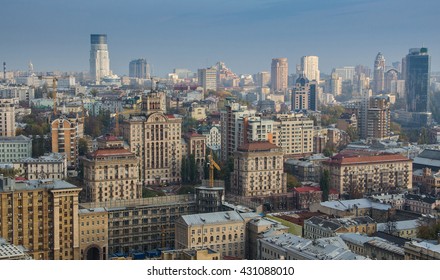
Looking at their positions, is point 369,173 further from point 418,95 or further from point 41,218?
point 41,218

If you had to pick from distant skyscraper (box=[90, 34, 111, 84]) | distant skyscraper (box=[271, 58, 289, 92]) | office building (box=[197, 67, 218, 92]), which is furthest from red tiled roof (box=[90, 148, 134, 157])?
distant skyscraper (box=[90, 34, 111, 84])

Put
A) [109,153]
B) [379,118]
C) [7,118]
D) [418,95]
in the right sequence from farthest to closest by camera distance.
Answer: [379,118] < [418,95] < [7,118] < [109,153]

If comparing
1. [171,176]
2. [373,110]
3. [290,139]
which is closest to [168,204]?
[171,176]

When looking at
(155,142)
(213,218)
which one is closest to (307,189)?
(155,142)

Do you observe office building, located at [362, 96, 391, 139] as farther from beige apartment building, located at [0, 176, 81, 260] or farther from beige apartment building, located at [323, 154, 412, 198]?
beige apartment building, located at [0, 176, 81, 260]

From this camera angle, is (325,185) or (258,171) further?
(258,171)

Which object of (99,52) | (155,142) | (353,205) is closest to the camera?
(99,52)

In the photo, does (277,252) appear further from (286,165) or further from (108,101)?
(108,101)
